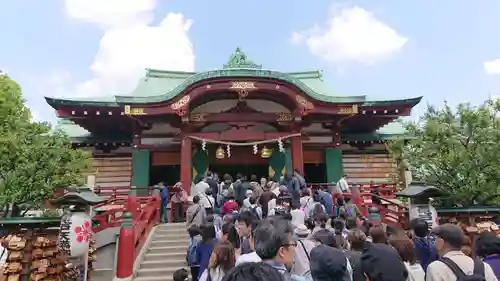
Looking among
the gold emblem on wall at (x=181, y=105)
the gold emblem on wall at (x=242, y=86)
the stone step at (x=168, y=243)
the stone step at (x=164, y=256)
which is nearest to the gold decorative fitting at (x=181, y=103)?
the gold emblem on wall at (x=181, y=105)

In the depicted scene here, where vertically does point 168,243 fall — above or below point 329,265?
below

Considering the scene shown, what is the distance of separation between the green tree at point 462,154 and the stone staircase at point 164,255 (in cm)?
637

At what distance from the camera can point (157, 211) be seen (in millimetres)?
10797

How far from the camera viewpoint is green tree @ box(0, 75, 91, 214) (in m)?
8.54

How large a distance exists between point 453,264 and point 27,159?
9.25 metres

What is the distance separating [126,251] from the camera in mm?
7785

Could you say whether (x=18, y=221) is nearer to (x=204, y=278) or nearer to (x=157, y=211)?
(x=157, y=211)

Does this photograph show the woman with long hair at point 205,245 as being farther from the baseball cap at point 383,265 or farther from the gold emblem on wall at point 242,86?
the gold emblem on wall at point 242,86

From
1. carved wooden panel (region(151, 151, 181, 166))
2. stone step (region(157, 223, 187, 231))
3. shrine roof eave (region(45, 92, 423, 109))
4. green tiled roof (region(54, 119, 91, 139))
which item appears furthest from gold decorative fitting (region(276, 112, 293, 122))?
green tiled roof (region(54, 119, 91, 139))

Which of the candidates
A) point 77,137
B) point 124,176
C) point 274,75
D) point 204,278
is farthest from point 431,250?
point 77,137

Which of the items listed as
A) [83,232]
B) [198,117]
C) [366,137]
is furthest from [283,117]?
[83,232]

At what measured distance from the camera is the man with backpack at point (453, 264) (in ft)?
9.20

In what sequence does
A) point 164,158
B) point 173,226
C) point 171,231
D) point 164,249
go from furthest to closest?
point 164,158, point 173,226, point 171,231, point 164,249

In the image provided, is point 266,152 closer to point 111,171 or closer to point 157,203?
point 157,203
